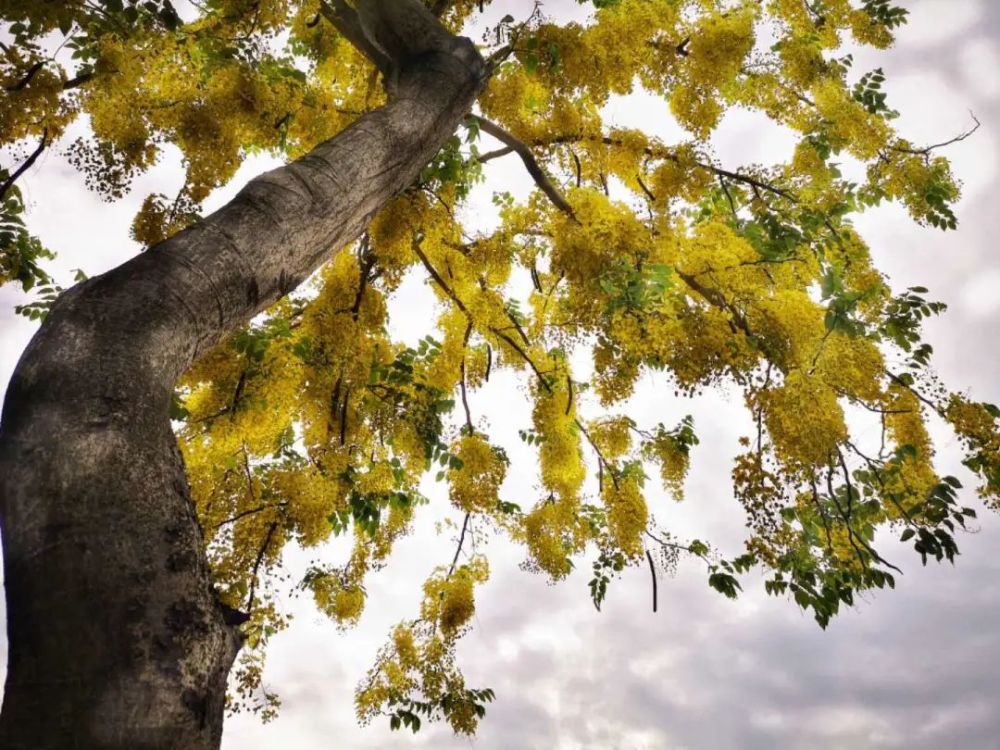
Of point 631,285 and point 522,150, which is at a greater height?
point 522,150

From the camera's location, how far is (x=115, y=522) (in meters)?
1.29

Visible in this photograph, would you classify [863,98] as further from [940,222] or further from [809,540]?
[809,540]

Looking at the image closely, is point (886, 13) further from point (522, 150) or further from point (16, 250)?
point (16, 250)

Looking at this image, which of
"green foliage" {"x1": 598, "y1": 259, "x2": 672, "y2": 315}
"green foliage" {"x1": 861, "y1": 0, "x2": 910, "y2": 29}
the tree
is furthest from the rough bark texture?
"green foliage" {"x1": 861, "y1": 0, "x2": 910, "y2": 29}

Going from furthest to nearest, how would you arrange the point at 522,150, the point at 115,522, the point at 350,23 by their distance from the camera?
the point at 522,150, the point at 350,23, the point at 115,522

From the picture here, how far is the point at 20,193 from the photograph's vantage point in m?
5.07

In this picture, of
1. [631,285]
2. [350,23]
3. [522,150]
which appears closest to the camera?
[631,285]

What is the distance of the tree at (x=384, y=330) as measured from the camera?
1.31 meters

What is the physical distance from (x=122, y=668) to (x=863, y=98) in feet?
25.1

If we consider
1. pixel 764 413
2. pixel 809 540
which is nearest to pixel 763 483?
pixel 764 413

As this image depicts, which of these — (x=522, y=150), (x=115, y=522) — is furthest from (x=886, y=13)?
(x=115, y=522)

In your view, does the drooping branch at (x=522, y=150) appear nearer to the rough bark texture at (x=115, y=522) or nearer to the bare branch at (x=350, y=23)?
the bare branch at (x=350, y=23)

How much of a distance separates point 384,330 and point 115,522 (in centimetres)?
485

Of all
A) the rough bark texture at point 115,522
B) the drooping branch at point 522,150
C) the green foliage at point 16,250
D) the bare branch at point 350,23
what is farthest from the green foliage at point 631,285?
the green foliage at point 16,250
